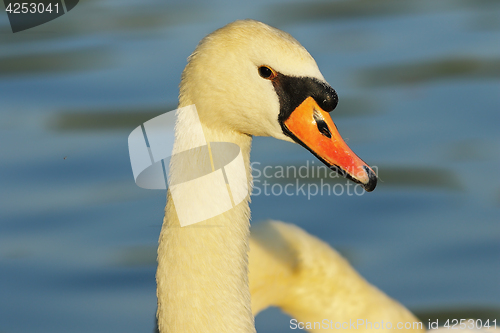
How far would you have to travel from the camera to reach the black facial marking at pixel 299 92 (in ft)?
9.59

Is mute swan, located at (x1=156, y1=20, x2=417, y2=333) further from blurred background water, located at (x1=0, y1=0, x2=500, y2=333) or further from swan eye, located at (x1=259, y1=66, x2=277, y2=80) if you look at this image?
blurred background water, located at (x1=0, y1=0, x2=500, y2=333)

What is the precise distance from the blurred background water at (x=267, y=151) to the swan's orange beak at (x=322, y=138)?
7.36 ft

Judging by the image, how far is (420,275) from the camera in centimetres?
542

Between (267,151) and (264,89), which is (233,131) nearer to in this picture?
(264,89)

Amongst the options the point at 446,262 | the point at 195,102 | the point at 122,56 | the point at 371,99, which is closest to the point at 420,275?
the point at 446,262

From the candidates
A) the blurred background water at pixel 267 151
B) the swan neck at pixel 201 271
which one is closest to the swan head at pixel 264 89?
the swan neck at pixel 201 271

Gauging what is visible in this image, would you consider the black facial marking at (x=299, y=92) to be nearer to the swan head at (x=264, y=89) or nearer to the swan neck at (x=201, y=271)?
the swan head at (x=264, y=89)

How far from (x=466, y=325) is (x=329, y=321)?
83cm

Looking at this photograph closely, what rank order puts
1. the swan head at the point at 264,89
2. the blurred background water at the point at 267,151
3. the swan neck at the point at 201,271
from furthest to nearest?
the blurred background water at the point at 267,151, the swan neck at the point at 201,271, the swan head at the point at 264,89

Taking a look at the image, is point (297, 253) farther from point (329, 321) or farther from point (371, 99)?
point (371, 99)

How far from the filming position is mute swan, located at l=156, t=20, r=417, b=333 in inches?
115

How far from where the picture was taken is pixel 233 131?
3059 mm

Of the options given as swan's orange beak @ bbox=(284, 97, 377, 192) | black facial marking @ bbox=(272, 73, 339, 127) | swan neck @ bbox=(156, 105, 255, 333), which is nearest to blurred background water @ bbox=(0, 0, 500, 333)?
swan neck @ bbox=(156, 105, 255, 333)

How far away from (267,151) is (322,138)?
136 inches
